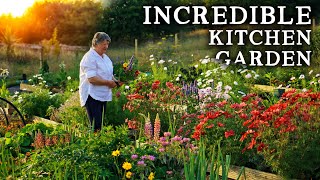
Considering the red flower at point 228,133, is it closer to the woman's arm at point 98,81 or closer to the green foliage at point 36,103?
the woman's arm at point 98,81

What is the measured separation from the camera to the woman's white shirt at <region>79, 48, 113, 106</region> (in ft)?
24.3

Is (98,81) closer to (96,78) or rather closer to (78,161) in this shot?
(96,78)

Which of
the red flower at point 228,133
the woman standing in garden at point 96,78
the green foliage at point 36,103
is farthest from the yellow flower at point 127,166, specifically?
the green foliage at point 36,103

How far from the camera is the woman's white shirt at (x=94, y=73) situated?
7414 mm

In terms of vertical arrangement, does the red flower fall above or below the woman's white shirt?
below

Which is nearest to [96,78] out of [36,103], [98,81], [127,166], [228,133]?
[98,81]

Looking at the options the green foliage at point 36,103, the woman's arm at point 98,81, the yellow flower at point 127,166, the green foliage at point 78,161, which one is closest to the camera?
the yellow flower at point 127,166

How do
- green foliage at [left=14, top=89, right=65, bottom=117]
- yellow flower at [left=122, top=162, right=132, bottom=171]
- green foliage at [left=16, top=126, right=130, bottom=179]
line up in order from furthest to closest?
1. green foliage at [left=14, top=89, right=65, bottom=117]
2. green foliage at [left=16, top=126, right=130, bottom=179]
3. yellow flower at [left=122, top=162, right=132, bottom=171]

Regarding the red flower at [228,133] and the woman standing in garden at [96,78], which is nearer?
the red flower at [228,133]

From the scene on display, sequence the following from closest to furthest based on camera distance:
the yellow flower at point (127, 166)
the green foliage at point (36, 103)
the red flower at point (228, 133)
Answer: the yellow flower at point (127, 166)
the red flower at point (228, 133)
the green foliage at point (36, 103)

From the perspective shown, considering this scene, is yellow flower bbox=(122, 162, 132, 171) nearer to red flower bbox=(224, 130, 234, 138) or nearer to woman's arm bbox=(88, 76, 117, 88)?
red flower bbox=(224, 130, 234, 138)

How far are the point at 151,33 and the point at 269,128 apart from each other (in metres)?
24.1

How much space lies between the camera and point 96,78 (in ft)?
24.2

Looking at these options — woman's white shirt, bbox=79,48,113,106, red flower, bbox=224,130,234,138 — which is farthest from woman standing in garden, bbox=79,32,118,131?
red flower, bbox=224,130,234,138
